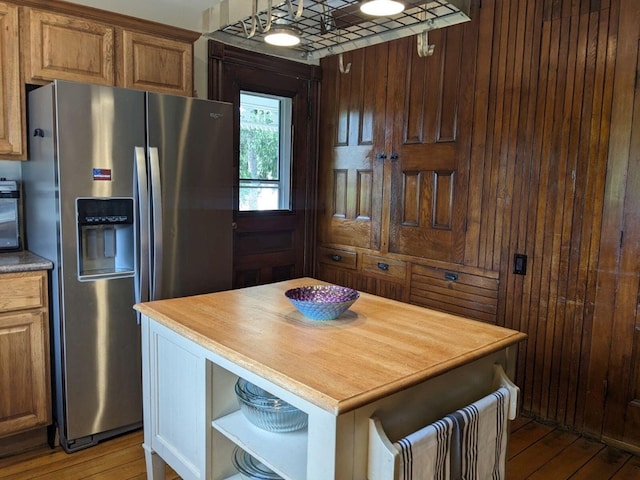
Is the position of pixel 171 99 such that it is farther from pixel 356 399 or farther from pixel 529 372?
pixel 529 372

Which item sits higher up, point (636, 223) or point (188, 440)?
point (636, 223)

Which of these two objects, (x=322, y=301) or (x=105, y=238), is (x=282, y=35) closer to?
(x=322, y=301)

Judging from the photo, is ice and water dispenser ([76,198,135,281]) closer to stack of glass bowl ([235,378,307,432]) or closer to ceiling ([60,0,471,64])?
ceiling ([60,0,471,64])

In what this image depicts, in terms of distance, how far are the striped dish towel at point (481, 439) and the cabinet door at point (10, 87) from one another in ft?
7.69

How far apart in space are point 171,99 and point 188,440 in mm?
1645

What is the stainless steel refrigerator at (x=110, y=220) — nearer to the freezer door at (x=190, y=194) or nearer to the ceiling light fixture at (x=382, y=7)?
the freezer door at (x=190, y=194)

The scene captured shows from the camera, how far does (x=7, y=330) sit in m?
2.24

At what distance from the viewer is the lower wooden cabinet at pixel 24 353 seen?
224cm

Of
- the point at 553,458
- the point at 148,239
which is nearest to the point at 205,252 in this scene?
the point at 148,239

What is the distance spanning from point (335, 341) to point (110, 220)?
145cm

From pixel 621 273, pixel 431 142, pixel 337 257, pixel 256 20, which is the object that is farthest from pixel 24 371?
pixel 621 273

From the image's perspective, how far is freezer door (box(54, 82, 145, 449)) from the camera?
2236mm

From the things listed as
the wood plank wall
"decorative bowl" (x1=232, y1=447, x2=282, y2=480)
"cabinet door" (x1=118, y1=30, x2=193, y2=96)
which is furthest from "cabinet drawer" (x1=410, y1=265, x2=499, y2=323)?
"cabinet door" (x1=118, y1=30, x2=193, y2=96)

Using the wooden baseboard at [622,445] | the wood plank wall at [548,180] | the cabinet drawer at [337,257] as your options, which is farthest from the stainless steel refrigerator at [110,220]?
the wooden baseboard at [622,445]
